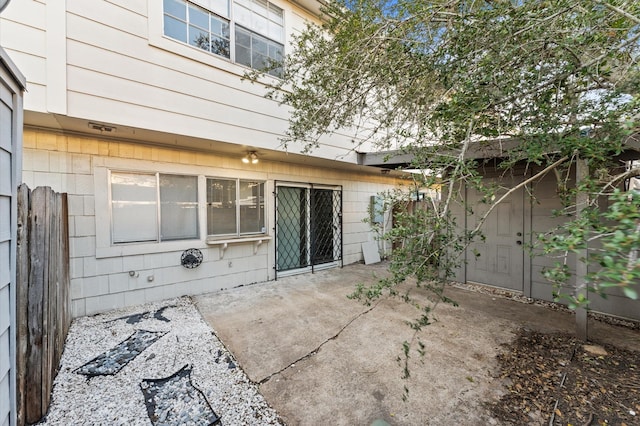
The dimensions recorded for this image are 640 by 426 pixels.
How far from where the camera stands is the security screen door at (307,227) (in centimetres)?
545

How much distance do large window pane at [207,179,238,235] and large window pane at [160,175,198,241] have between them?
23 centimetres

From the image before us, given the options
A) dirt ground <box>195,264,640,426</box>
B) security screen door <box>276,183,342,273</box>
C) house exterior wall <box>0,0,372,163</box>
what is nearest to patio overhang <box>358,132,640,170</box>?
house exterior wall <box>0,0,372,163</box>

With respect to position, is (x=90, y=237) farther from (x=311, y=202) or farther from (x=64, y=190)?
(x=311, y=202)

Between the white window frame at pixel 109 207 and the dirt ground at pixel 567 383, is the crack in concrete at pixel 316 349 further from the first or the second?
the white window frame at pixel 109 207

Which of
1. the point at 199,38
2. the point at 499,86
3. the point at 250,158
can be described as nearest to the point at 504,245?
the point at 499,86

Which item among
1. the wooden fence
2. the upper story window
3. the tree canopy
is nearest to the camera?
the wooden fence

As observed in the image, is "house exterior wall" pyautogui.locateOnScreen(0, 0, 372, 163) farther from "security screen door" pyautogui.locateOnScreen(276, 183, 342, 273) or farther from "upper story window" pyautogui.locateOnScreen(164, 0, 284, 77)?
"security screen door" pyautogui.locateOnScreen(276, 183, 342, 273)

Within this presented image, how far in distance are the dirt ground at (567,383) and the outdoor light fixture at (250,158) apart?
165 inches

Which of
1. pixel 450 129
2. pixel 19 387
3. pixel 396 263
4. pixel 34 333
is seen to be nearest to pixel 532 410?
pixel 396 263

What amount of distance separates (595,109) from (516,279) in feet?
10.7

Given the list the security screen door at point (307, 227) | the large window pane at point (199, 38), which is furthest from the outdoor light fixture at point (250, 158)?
the large window pane at point (199, 38)

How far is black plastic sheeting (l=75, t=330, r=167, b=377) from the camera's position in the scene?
2.32m

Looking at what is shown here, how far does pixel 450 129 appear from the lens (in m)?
2.27

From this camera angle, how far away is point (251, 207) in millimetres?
4945
